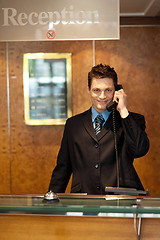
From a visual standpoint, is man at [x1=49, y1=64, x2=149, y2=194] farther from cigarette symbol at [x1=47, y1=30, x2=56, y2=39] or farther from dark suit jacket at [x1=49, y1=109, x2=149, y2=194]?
cigarette symbol at [x1=47, y1=30, x2=56, y2=39]

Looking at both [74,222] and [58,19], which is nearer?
[74,222]

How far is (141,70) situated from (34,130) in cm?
193

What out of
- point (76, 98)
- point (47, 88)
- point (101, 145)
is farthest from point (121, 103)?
point (47, 88)

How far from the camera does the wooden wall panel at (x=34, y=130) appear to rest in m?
4.98

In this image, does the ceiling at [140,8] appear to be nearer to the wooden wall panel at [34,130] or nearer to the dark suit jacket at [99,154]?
the wooden wall panel at [34,130]

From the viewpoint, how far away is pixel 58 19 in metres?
2.59

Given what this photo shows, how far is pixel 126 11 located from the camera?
4844 millimetres

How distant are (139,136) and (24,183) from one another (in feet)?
10.7

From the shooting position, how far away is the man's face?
2.37 m

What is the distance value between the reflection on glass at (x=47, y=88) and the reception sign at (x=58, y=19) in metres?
2.35

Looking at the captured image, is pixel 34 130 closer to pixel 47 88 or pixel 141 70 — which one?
pixel 47 88

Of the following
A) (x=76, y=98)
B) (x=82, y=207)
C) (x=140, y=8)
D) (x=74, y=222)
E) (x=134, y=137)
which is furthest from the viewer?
(x=76, y=98)

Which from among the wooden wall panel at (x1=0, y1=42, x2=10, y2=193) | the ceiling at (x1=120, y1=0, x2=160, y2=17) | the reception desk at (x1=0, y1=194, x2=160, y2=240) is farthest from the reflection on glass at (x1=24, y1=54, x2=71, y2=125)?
the reception desk at (x1=0, y1=194, x2=160, y2=240)

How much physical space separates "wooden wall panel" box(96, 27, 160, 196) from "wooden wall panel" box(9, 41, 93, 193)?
36cm
